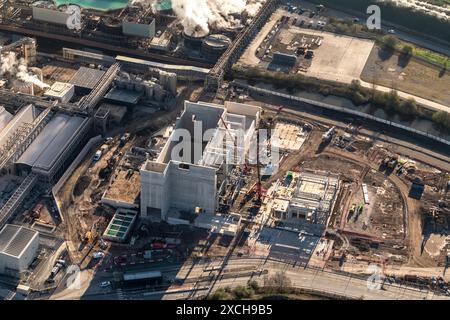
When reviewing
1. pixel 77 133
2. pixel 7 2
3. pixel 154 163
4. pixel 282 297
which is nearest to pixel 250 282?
pixel 282 297

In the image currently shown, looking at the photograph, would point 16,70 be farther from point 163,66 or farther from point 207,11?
point 207,11

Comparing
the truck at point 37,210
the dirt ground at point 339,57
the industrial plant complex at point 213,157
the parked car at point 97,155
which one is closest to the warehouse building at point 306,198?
the industrial plant complex at point 213,157

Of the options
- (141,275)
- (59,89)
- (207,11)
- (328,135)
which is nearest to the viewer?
(141,275)

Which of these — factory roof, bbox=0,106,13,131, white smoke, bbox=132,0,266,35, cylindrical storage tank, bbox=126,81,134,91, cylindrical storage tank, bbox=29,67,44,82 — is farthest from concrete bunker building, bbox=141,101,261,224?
white smoke, bbox=132,0,266,35

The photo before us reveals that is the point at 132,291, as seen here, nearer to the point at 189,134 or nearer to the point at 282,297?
the point at 282,297

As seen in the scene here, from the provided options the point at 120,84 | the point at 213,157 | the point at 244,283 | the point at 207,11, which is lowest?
the point at 244,283

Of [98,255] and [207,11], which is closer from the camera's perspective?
[98,255]

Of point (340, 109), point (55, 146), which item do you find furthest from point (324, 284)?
point (55, 146)
